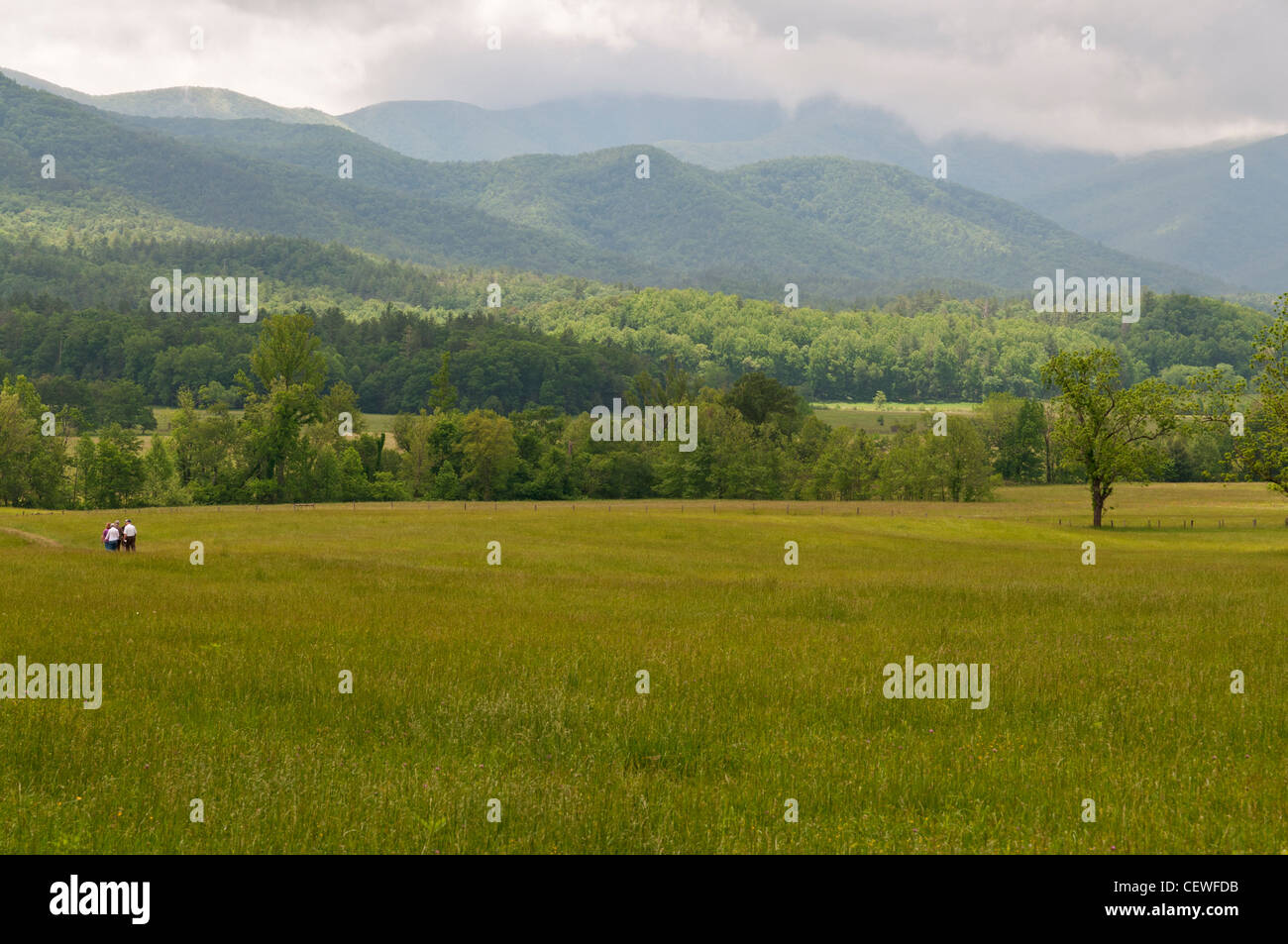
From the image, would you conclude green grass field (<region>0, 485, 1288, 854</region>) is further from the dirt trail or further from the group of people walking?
the dirt trail

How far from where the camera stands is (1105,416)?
77.1 metres

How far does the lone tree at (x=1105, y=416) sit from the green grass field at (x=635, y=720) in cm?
4745

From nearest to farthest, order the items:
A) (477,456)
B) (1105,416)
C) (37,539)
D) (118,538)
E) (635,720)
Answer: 1. (635,720)
2. (118,538)
3. (37,539)
4. (1105,416)
5. (477,456)

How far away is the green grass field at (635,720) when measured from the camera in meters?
9.36

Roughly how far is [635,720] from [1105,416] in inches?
2881

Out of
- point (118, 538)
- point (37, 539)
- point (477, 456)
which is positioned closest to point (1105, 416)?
point (118, 538)

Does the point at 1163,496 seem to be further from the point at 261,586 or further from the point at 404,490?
the point at 261,586

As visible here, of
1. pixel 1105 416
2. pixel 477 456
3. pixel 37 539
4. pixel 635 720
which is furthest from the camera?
pixel 477 456

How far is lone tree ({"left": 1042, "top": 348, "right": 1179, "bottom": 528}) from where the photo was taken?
76.1 meters

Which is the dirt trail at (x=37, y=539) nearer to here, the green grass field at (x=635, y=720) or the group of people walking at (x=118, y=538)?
the group of people walking at (x=118, y=538)

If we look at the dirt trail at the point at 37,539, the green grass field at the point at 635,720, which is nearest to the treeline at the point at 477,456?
the dirt trail at the point at 37,539

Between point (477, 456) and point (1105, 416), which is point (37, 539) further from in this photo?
point (477, 456)

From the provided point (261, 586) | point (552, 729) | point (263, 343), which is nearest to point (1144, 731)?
point (552, 729)
